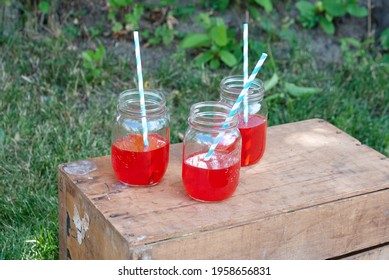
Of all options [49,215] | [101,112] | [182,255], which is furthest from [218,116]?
[101,112]

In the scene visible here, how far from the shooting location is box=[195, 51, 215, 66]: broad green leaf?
14.7ft

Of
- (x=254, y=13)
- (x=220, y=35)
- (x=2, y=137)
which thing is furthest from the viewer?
(x=254, y=13)

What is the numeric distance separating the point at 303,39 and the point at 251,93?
2203mm

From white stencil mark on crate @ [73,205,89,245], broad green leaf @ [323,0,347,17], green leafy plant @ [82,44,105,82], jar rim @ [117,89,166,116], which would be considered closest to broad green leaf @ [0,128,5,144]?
green leafy plant @ [82,44,105,82]

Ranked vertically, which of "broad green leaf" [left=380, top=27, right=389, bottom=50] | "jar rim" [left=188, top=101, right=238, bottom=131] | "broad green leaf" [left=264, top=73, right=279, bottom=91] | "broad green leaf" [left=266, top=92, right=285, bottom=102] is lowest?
"broad green leaf" [left=266, top=92, right=285, bottom=102]

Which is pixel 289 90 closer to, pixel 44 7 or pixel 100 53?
pixel 100 53

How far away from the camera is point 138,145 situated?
2.40 meters

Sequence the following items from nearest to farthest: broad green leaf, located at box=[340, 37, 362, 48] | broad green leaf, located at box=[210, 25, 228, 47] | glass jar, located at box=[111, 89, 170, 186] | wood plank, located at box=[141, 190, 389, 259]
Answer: wood plank, located at box=[141, 190, 389, 259]
glass jar, located at box=[111, 89, 170, 186]
broad green leaf, located at box=[210, 25, 228, 47]
broad green leaf, located at box=[340, 37, 362, 48]

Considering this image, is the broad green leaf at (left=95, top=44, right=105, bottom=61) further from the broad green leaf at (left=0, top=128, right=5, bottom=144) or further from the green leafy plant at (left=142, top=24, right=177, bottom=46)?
the broad green leaf at (left=0, top=128, right=5, bottom=144)

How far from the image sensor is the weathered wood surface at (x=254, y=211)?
2.27 metres

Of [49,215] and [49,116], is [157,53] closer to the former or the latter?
[49,116]

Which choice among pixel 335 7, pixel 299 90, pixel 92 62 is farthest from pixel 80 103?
pixel 335 7

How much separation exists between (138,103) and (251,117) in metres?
0.39

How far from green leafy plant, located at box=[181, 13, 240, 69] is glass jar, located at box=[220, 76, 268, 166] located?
1.77m
